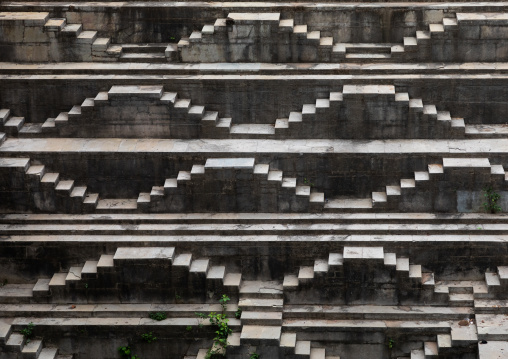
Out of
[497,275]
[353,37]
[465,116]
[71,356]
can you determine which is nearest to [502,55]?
[465,116]

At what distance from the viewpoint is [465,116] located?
81.4 ft

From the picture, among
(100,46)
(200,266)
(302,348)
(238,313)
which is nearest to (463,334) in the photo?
(302,348)

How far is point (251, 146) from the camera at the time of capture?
960 inches

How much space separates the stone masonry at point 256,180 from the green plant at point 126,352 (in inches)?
2.2

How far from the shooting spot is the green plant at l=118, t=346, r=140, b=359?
23156 mm

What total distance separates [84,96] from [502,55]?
9935 millimetres

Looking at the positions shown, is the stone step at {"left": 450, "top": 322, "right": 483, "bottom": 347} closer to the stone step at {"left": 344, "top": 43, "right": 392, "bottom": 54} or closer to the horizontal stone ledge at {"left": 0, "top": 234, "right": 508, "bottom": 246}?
the horizontal stone ledge at {"left": 0, "top": 234, "right": 508, "bottom": 246}

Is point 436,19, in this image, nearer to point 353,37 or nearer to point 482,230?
point 353,37

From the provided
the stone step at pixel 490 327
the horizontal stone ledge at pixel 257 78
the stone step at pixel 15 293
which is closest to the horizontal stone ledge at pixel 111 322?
the stone step at pixel 15 293

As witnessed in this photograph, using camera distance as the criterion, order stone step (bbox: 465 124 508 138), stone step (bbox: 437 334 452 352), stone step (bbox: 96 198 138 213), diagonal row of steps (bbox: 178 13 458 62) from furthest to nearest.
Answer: diagonal row of steps (bbox: 178 13 458 62), stone step (bbox: 465 124 508 138), stone step (bbox: 96 198 138 213), stone step (bbox: 437 334 452 352)

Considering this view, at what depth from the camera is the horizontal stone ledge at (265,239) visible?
909 inches

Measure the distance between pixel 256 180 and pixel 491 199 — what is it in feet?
17.1

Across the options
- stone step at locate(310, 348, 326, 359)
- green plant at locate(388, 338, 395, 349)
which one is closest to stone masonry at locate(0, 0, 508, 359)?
green plant at locate(388, 338, 395, 349)

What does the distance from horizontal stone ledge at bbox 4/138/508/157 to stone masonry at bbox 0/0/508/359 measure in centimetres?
6
